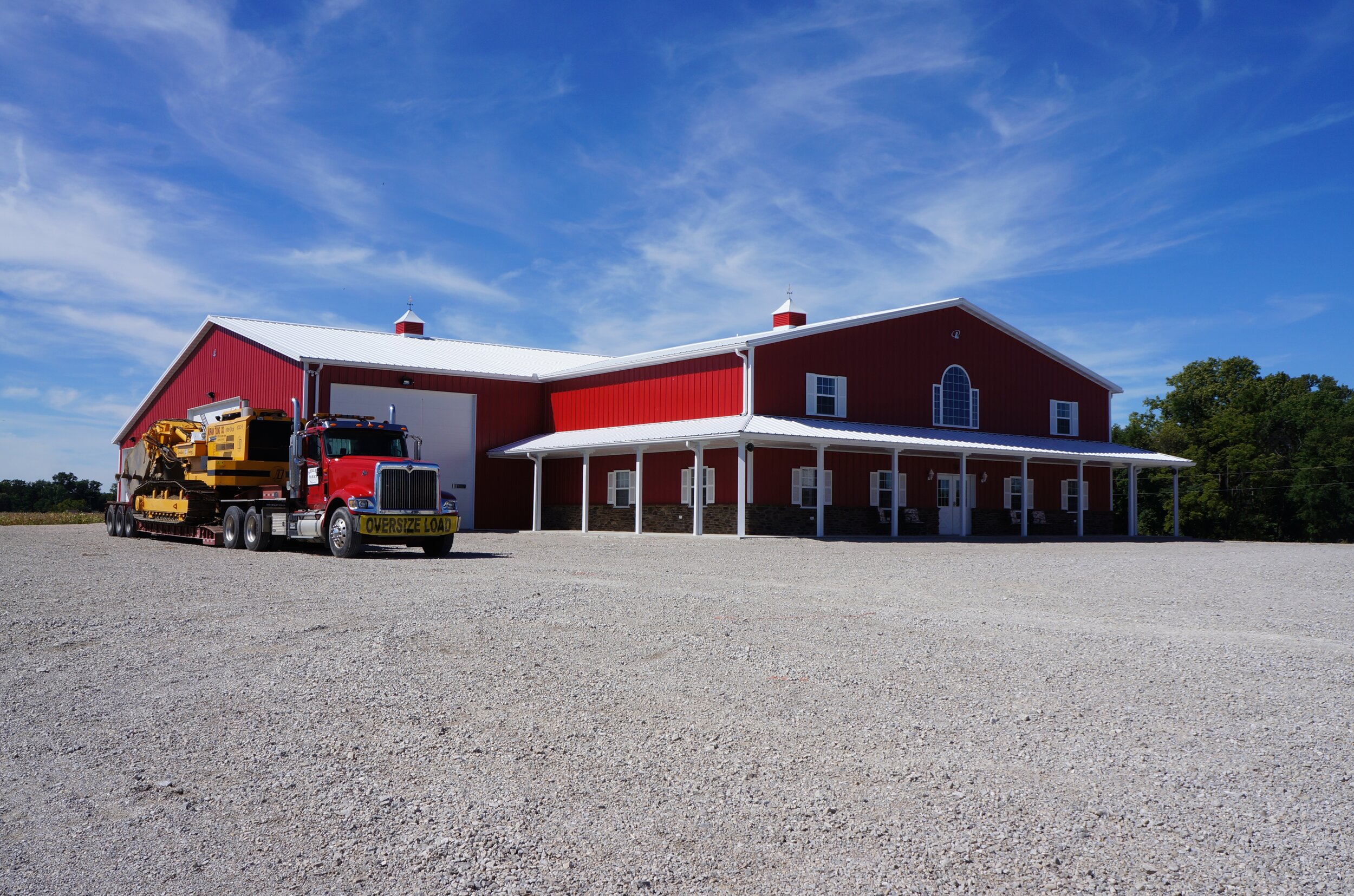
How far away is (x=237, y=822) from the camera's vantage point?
15.6 feet

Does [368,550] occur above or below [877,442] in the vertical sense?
below

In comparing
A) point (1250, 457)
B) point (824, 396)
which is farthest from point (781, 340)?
point (1250, 457)

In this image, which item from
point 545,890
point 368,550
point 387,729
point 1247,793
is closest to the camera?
point 545,890

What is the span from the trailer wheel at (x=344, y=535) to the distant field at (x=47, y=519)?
76.1 feet

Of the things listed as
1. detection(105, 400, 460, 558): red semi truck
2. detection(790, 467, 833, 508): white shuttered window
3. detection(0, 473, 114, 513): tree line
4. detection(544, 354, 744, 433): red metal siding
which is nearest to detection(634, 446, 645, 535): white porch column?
detection(544, 354, 744, 433): red metal siding

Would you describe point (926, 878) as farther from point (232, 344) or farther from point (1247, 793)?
point (232, 344)

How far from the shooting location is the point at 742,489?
25.0 m

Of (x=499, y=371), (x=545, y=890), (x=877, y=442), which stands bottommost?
(x=545, y=890)

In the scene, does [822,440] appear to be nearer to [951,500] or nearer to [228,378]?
[951,500]

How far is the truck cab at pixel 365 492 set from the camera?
17.9 metres

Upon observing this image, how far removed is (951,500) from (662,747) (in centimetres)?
2738

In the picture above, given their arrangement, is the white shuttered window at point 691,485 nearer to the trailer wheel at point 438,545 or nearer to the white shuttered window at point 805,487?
the white shuttered window at point 805,487

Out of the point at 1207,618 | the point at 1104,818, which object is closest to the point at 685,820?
the point at 1104,818

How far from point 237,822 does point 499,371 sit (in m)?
30.2
